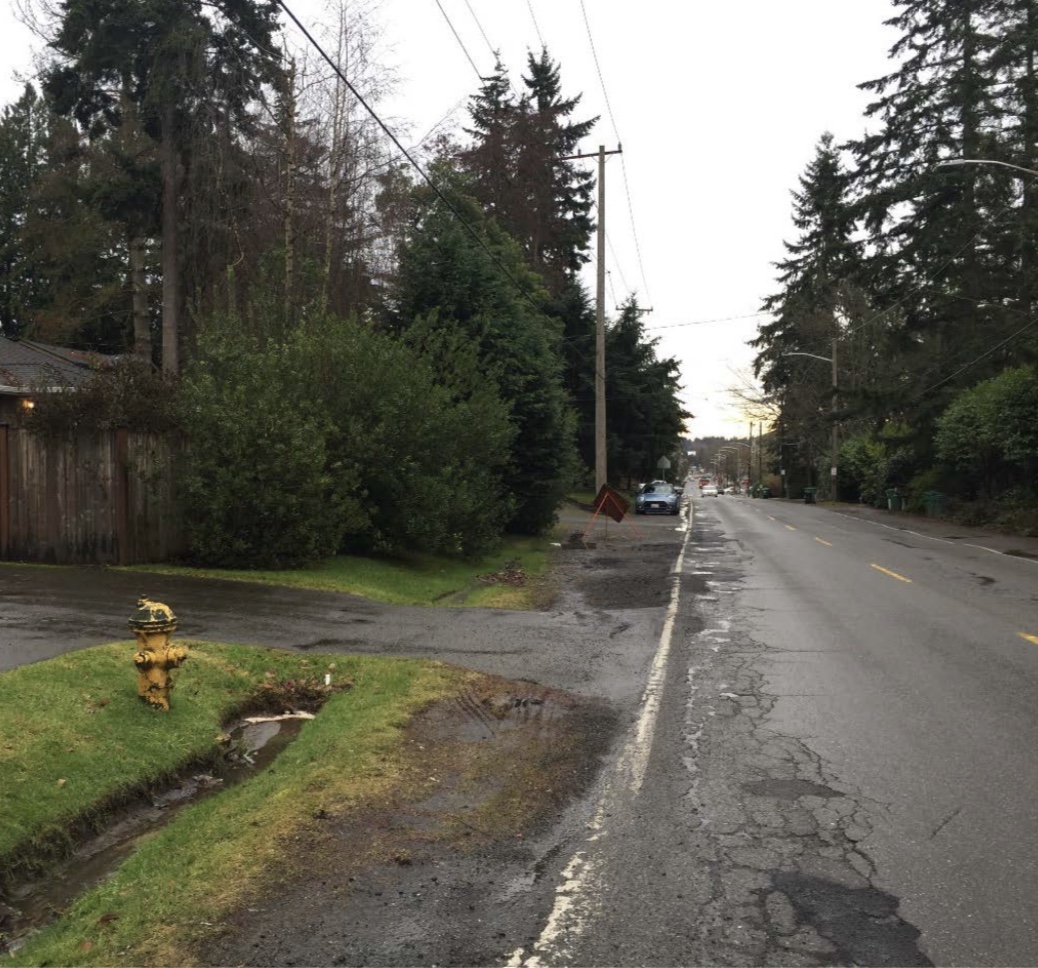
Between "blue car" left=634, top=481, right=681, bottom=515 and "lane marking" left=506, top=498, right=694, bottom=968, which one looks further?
"blue car" left=634, top=481, right=681, bottom=515

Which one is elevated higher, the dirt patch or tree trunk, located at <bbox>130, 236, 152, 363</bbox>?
tree trunk, located at <bbox>130, 236, 152, 363</bbox>

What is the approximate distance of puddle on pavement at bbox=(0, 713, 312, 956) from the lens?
171 inches

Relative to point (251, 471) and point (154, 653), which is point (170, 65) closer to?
point (251, 471)

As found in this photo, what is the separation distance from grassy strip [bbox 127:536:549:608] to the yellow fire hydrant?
20.5 ft

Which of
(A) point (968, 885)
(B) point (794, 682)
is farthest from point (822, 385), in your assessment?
(A) point (968, 885)

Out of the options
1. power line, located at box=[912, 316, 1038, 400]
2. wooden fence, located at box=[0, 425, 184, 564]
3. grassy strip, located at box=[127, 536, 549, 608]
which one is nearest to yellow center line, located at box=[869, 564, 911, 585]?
grassy strip, located at box=[127, 536, 549, 608]

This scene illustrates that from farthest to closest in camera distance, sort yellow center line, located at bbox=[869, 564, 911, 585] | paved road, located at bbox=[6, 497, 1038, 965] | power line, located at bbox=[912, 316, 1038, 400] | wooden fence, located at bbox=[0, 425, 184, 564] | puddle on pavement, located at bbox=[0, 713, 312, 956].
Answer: power line, located at bbox=[912, 316, 1038, 400], yellow center line, located at bbox=[869, 564, 911, 585], wooden fence, located at bbox=[0, 425, 184, 564], puddle on pavement, located at bbox=[0, 713, 312, 956], paved road, located at bbox=[6, 497, 1038, 965]

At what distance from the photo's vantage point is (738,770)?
610 cm

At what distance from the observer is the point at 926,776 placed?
589 centimetres

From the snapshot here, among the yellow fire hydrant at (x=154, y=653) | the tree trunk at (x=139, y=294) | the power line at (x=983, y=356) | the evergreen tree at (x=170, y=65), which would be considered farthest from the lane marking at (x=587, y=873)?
the tree trunk at (x=139, y=294)

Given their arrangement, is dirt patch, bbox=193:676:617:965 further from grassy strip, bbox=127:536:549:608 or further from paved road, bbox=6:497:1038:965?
grassy strip, bbox=127:536:549:608

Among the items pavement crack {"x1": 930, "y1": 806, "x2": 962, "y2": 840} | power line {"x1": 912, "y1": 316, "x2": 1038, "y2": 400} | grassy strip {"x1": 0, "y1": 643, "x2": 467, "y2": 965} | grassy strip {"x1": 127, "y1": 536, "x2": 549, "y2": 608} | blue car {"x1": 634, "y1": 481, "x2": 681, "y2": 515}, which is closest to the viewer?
grassy strip {"x1": 0, "y1": 643, "x2": 467, "y2": 965}

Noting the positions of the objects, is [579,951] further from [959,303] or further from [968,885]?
[959,303]

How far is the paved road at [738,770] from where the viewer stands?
12.8 ft
